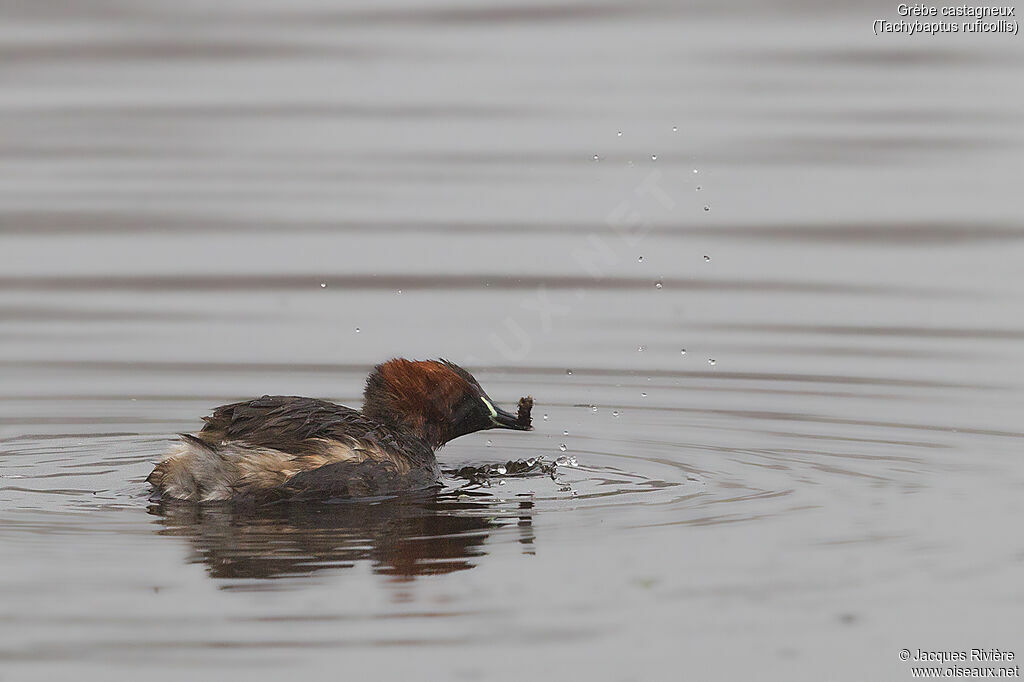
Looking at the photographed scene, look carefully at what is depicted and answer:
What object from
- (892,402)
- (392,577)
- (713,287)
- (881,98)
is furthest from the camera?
(881,98)

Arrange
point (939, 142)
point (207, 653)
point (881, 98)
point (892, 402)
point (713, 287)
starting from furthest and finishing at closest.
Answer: point (881, 98) < point (939, 142) < point (713, 287) < point (892, 402) < point (207, 653)

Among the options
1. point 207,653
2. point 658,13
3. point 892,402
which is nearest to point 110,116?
A: point 658,13

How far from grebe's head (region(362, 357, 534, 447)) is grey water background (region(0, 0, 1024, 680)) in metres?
0.34

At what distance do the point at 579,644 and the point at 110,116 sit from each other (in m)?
10.6

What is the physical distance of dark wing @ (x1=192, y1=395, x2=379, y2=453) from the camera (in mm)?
9172

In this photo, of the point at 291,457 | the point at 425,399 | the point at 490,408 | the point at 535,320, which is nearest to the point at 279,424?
the point at 291,457

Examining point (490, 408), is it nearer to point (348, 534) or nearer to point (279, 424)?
point (279, 424)

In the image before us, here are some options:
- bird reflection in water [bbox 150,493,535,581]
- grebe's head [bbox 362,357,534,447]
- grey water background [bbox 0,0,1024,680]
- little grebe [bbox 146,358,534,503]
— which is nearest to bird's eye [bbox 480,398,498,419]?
grebe's head [bbox 362,357,534,447]

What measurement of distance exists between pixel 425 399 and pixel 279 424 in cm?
118

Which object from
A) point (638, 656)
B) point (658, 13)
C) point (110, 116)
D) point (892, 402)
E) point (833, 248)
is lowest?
point (638, 656)

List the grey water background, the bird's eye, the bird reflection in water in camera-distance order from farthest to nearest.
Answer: the bird's eye, the bird reflection in water, the grey water background

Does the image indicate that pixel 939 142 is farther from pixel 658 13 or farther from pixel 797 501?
pixel 797 501

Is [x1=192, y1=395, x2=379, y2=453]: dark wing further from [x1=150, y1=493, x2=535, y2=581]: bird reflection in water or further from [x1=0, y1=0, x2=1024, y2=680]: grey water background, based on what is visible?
[x1=0, y1=0, x2=1024, y2=680]: grey water background

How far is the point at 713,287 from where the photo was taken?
44.3 feet
